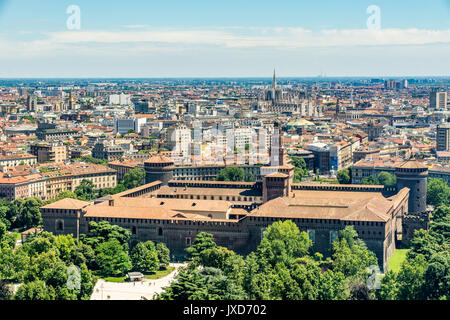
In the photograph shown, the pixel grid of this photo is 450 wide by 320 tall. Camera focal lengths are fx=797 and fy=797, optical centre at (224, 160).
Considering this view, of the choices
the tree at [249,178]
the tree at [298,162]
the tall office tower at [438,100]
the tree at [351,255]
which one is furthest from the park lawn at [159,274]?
the tall office tower at [438,100]

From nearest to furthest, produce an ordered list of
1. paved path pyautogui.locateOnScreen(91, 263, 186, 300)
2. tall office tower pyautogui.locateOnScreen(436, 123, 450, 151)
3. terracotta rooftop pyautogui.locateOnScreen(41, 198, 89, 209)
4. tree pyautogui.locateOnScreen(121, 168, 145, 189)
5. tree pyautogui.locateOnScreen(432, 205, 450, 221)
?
1. paved path pyautogui.locateOnScreen(91, 263, 186, 300)
2. terracotta rooftop pyautogui.locateOnScreen(41, 198, 89, 209)
3. tree pyautogui.locateOnScreen(432, 205, 450, 221)
4. tree pyautogui.locateOnScreen(121, 168, 145, 189)
5. tall office tower pyautogui.locateOnScreen(436, 123, 450, 151)

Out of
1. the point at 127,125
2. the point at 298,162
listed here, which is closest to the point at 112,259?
Result: the point at 298,162

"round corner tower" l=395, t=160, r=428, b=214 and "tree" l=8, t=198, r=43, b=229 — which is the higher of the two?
"round corner tower" l=395, t=160, r=428, b=214

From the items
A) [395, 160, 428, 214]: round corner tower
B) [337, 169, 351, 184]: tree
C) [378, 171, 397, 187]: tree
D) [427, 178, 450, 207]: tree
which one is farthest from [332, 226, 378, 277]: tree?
[337, 169, 351, 184]: tree

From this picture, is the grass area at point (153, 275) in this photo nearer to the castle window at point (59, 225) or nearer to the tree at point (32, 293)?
the tree at point (32, 293)

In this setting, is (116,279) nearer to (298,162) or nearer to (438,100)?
(298,162)

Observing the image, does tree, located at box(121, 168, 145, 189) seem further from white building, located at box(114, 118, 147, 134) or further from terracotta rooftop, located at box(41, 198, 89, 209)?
white building, located at box(114, 118, 147, 134)

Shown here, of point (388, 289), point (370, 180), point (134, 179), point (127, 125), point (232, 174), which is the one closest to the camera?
point (388, 289)
